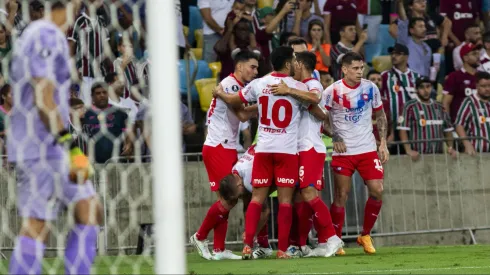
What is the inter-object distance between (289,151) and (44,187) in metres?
4.66

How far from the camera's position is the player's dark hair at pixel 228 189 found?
11.4m

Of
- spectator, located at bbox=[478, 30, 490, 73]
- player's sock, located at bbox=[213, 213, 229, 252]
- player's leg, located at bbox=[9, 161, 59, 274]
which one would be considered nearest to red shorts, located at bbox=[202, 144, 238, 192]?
player's sock, located at bbox=[213, 213, 229, 252]

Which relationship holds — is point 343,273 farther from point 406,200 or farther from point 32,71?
point 406,200

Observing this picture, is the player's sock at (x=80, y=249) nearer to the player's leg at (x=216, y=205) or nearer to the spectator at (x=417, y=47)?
the player's leg at (x=216, y=205)

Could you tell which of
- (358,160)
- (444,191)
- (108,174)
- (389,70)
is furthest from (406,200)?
(108,174)

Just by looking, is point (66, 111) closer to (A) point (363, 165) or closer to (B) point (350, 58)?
(B) point (350, 58)

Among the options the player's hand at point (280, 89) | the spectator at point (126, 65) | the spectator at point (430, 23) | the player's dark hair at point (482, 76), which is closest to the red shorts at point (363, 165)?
the player's hand at point (280, 89)

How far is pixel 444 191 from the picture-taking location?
14.7 m

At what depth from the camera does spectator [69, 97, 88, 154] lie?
917cm

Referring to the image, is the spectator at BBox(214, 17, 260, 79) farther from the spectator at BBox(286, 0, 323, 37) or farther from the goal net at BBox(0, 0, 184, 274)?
the goal net at BBox(0, 0, 184, 274)

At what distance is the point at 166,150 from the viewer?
18.8 feet

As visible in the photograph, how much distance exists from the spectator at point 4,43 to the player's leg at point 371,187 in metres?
4.09

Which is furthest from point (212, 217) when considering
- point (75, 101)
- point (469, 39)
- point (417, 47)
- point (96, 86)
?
point (469, 39)

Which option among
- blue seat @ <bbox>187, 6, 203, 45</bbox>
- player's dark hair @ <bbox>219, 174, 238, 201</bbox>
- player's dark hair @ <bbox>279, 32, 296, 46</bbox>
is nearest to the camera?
player's dark hair @ <bbox>219, 174, 238, 201</bbox>
